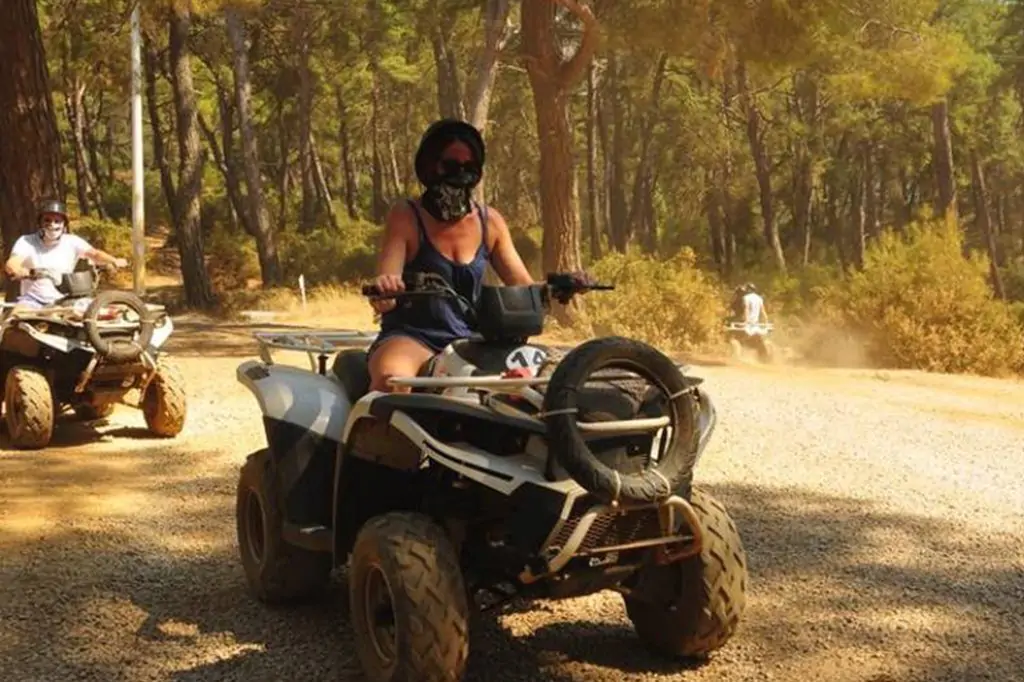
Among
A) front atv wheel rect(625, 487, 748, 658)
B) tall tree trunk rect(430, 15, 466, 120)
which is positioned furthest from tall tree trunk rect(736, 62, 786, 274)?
front atv wheel rect(625, 487, 748, 658)

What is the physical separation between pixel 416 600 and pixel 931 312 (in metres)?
14.3

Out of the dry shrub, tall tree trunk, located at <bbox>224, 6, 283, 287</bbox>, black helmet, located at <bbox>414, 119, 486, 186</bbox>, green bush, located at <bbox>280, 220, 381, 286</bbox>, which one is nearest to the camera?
black helmet, located at <bbox>414, 119, 486, 186</bbox>

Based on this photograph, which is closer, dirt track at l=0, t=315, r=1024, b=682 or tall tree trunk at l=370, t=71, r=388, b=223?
dirt track at l=0, t=315, r=1024, b=682

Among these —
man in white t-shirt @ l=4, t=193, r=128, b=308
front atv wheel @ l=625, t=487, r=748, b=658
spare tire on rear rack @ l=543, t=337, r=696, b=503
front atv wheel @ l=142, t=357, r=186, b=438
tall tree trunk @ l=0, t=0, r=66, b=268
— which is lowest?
front atv wheel @ l=625, t=487, r=748, b=658

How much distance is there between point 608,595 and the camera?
495 centimetres

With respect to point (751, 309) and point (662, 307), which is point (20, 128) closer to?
point (662, 307)

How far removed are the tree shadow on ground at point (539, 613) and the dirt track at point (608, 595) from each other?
12mm

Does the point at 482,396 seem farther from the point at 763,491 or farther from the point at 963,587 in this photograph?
the point at 763,491

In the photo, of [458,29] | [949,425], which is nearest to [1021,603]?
[949,425]

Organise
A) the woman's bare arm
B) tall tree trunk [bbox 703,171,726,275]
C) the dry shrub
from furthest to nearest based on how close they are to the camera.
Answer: tall tree trunk [bbox 703,171,726,275], the dry shrub, the woman's bare arm

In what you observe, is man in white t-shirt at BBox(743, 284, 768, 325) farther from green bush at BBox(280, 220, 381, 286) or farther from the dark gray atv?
green bush at BBox(280, 220, 381, 286)

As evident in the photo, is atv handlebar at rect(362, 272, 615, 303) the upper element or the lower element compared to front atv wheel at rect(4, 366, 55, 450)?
upper

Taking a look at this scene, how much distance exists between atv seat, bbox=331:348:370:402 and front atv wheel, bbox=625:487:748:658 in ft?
4.40

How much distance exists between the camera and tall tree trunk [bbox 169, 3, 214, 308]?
76.0 feet
